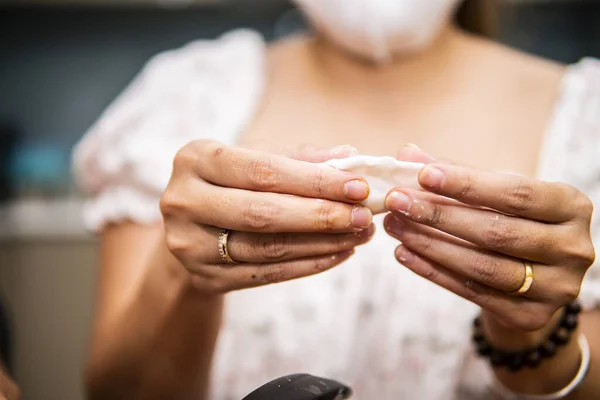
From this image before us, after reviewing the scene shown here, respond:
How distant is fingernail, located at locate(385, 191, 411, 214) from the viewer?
0.35 metres

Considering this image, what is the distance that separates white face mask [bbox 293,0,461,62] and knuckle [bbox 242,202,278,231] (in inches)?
12.9

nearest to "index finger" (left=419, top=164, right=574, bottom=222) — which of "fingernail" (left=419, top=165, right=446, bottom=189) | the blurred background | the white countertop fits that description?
"fingernail" (left=419, top=165, right=446, bottom=189)

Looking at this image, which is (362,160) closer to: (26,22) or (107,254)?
(107,254)

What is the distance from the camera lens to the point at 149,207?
25.1 inches

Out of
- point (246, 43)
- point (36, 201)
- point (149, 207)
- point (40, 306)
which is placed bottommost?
point (36, 201)

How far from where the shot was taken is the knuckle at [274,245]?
37 centimetres

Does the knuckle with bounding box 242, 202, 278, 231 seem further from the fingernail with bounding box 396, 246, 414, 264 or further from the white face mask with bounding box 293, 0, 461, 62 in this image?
the white face mask with bounding box 293, 0, 461, 62

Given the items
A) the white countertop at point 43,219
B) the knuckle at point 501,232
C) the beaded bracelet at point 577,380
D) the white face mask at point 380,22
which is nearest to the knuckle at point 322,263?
the knuckle at point 501,232

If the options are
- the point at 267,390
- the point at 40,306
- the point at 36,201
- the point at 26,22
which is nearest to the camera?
the point at 267,390

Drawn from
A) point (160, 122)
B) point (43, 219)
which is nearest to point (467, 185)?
point (160, 122)

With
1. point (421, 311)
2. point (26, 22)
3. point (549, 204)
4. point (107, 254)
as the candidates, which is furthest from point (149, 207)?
point (26, 22)

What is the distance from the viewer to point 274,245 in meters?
0.37

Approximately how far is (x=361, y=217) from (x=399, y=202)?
0.02 metres

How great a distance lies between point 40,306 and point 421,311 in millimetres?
452
